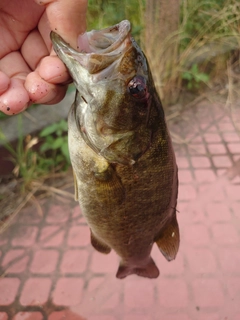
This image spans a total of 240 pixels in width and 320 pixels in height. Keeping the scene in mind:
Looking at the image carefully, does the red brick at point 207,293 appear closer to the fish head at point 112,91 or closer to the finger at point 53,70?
the fish head at point 112,91

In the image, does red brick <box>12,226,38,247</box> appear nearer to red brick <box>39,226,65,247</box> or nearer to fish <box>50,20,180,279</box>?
red brick <box>39,226,65,247</box>

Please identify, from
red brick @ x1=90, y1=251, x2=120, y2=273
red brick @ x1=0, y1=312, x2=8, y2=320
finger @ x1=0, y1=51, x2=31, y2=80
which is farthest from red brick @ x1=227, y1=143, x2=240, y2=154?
finger @ x1=0, y1=51, x2=31, y2=80

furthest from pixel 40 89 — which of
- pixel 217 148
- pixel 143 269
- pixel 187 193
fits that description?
pixel 217 148

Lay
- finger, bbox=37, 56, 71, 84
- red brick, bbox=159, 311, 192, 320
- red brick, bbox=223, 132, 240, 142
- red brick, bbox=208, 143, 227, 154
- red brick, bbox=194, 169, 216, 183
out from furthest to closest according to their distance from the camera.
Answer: red brick, bbox=223, 132, 240, 142, red brick, bbox=208, 143, 227, 154, red brick, bbox=194, 169, 216, 183, red brick, bbox=159, 311, 192, 320, finger, bbox=37, 56, 71, 84

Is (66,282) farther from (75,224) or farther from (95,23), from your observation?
(95,23)

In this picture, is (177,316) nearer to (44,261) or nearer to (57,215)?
(44,261)
